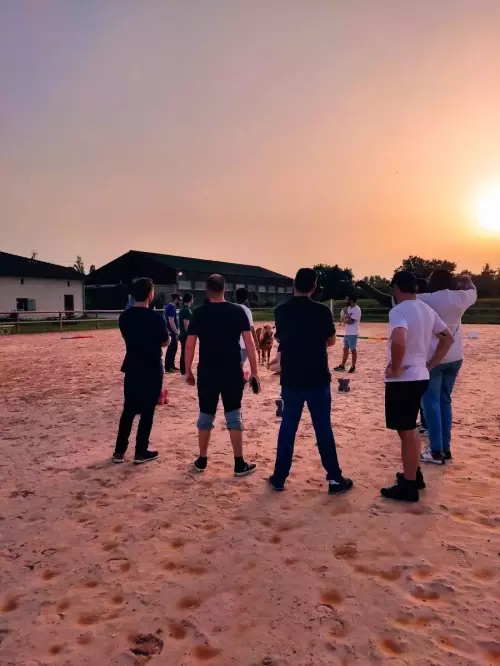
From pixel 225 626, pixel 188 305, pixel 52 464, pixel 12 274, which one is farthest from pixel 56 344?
pixel 12 274

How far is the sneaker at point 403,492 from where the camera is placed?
4.20 m

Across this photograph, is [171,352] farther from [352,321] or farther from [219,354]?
[219,354]

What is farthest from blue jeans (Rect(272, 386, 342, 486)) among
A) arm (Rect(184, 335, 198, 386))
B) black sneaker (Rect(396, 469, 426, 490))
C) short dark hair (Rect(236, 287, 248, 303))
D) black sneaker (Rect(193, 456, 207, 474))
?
short dark hair (Rect(236, 287, 248, 303))

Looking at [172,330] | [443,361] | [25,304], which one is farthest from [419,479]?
[25,304]

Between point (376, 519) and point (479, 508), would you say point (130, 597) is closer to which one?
point (376, 519)

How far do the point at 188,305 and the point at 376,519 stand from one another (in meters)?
7.71

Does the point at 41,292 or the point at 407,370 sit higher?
the point at 41,292

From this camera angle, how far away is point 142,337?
5.17 m

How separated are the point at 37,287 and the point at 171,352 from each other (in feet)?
117

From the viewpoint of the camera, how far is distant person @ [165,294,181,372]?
11.2 meters

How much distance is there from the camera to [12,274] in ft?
131

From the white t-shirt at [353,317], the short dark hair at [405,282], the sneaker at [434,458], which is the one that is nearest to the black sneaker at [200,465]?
the sneaker at [434,458]

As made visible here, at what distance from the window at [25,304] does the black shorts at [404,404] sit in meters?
42.4

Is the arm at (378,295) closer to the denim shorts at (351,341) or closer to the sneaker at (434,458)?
the sneaker at (434,458)
